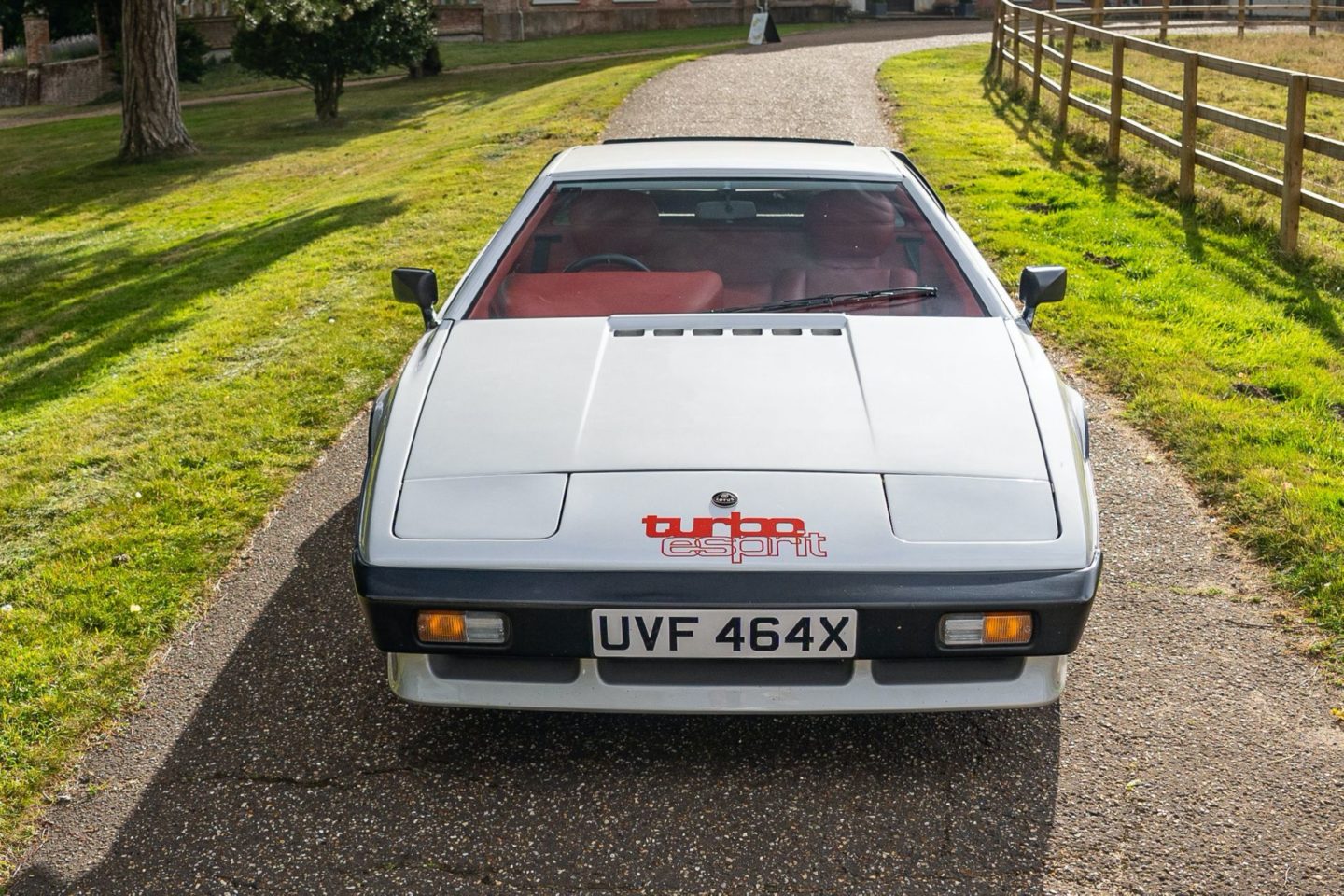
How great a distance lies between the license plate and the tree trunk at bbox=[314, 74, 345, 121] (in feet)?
66.4

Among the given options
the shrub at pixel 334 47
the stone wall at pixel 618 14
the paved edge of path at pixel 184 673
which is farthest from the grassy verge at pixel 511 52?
the paved edge of path at pixel 184 673

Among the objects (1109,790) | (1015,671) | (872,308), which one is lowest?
(1109,790)

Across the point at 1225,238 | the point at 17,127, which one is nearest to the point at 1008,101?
the point at 1225,238

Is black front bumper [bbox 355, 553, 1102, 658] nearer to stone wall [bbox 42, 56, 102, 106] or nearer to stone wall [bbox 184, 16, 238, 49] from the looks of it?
stone wall [bbox 42, 56, 102, 106]

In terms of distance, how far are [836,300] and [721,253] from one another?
1.87ft

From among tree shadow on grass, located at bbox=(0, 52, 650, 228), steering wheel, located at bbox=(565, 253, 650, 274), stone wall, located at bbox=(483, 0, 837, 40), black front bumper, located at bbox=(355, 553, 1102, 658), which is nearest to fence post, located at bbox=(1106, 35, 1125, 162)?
tree shadow on grass, located at bbox=(0, 52, 650, 228)

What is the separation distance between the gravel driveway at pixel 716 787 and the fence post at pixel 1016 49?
14.2m

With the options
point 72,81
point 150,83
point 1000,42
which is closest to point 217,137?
point 150,83

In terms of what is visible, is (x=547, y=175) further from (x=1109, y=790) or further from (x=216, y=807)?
(x=1109, y=790)

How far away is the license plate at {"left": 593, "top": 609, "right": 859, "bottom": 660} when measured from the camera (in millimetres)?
2875

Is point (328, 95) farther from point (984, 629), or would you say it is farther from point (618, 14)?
point (984, 629)

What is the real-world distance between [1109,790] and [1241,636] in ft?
3.37

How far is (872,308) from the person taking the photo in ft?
13.1

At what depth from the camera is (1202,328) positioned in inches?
280
